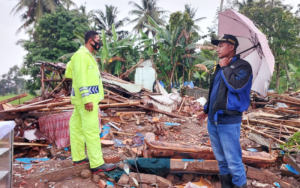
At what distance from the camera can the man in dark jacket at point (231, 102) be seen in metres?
2.15

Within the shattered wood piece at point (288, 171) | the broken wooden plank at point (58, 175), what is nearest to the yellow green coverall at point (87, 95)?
Answer: the broken wooden plank at point (58, 175)

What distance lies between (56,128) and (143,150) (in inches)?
74.2

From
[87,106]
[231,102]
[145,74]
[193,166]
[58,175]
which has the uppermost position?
[145,74]

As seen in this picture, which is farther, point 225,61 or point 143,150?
point 143,150

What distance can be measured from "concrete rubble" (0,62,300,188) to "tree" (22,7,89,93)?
13.5 m

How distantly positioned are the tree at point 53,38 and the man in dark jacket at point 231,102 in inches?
705

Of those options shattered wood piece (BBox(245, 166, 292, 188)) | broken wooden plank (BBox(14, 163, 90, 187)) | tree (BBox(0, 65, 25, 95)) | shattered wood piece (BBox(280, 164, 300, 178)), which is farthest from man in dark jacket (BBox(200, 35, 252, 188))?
tree (BBox(0, 65, 25, 95))

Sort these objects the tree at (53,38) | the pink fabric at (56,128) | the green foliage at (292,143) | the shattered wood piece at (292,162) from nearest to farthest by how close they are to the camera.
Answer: the shattered wood piece at (292,162), the green foliage at (292,143), the pink fabric at (56,128), the tree at (53,38)

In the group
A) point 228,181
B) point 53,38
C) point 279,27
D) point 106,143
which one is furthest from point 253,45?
point 53,38

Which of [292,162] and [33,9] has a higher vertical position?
[33,9]

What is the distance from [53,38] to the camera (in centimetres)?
1881

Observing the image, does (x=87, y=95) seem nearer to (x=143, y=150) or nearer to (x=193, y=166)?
(x=143, y=150)

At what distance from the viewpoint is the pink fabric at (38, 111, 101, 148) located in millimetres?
4141

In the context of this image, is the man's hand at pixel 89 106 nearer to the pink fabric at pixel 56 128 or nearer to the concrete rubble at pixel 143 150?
the concrete rubble at pixel 143 150
